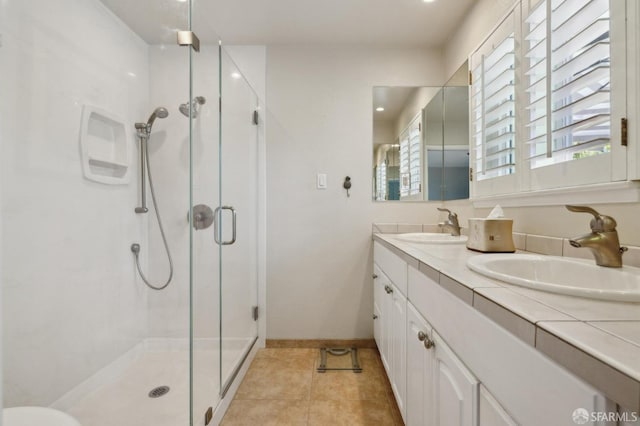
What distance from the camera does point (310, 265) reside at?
2207 millimetres

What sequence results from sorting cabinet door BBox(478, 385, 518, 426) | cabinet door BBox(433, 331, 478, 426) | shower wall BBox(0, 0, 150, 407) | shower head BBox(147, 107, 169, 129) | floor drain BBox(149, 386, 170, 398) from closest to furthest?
cabinet door BBox(478, 385, 518, 426)
cabinet door BBox(433, 331, 478, 426)
shower wall BBox(0, 0, 150, 407)
floor drain BBox(149, 386, 170, 398)
shower head BBox(147, 107, 169, 129)

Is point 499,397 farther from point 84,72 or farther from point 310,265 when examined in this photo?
point 84,72

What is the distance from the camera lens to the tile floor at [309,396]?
1431mm

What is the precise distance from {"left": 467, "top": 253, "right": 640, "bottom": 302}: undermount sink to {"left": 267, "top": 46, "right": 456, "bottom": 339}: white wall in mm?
1255

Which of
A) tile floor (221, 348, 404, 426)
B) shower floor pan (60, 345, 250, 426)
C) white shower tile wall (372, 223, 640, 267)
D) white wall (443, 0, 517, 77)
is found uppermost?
white wall (443, 0, 517, 77)

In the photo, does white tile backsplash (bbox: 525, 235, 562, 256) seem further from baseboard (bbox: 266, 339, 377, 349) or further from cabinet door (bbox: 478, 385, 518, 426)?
baseboard (bbox: 266, 339, 377, 349)

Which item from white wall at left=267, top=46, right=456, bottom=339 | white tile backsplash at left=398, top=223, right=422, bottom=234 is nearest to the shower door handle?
white wall at left=267, top=46, right=456, bottom=339

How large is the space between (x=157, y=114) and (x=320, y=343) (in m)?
1.96

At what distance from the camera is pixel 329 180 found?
2.21 metres

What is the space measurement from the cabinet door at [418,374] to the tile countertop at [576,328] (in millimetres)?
387

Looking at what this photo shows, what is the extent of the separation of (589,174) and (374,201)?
1350 millimetres

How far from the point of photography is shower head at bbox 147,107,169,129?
176 cm

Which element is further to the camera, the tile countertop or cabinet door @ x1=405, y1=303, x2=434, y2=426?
cabinet door @ x1=405, y1=303, x2=434, y2=426

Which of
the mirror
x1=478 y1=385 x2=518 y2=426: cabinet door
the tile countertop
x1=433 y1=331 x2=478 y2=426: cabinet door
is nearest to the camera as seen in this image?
the tile countertop
